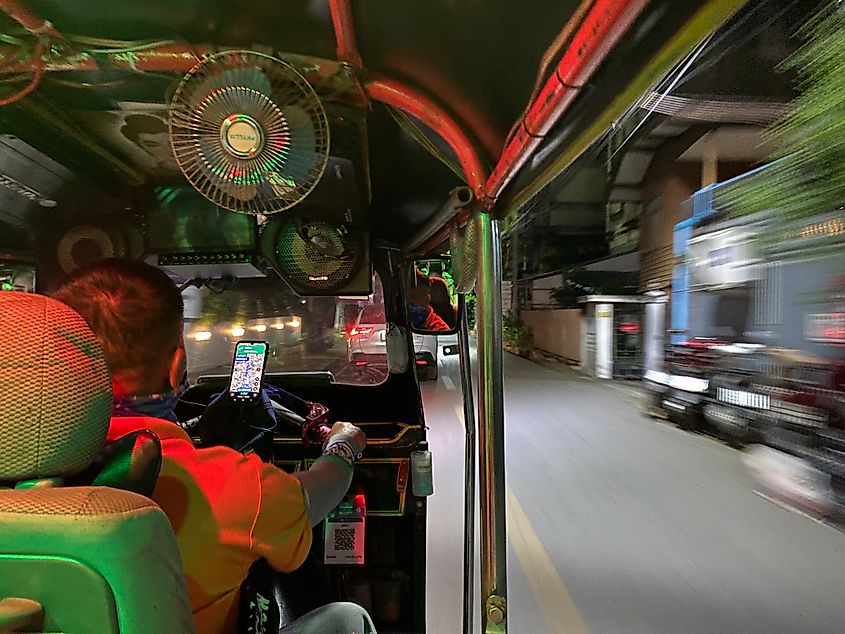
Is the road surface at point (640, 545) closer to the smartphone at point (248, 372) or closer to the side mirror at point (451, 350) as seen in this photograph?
the side mirror at point (451, 350)

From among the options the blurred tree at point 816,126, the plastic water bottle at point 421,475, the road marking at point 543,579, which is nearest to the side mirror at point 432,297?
the plastic water bottle at point 421,475

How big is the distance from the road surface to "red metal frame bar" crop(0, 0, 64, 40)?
2416 mm

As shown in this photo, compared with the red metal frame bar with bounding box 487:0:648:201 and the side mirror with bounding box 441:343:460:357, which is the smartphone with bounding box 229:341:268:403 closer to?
the side mirror with bounding box 441:343:460:357

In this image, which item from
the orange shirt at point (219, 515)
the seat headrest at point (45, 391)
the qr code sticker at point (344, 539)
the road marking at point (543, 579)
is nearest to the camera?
the seat headrest at point (45, 391)

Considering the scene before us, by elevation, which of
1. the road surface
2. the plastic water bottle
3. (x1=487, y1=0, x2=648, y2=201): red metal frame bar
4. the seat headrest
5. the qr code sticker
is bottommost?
the road surface

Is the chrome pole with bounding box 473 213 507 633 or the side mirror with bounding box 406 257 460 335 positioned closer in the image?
the chrome pole with bounding box 473 213 507 633

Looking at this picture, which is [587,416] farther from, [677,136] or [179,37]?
[179,37]

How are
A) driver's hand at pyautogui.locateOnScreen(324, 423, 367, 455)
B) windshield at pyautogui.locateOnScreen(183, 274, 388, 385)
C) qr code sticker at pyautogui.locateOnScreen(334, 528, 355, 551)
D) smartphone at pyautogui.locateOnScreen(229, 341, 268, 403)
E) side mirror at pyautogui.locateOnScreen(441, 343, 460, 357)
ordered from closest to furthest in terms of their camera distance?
driver's hand at pyautogui.locateOnScreen(324, 423, 367, 455), smartphone at pyautogui.locateOnScreen(229, 341, 268, 403), qr code sticker at pyautogui.locateOnScreen(334, 528, 355, 551), side mirror at pyautogui.locateOnScreen(441, 343, 460, 357), windshield at pyautogui.locateOnScreen(183, 274, 388, 385)

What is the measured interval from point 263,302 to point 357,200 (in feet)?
2.40

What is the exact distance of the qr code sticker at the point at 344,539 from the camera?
7.93 ft

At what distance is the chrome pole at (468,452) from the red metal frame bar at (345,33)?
107 cm

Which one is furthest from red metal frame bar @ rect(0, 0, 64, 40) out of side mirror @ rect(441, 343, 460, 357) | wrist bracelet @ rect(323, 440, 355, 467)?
side mirror @ rect(441, 343, 460, 357)

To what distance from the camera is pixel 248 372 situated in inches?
92.7

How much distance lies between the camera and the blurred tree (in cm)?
166
